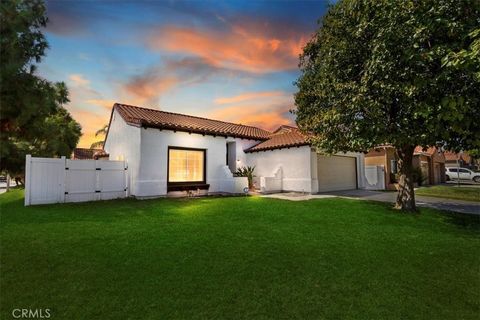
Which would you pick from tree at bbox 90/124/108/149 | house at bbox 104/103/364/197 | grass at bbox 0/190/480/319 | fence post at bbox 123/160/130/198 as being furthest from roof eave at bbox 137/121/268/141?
tree at bbox 90/124/108/149

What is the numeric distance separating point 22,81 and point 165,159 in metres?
11.0

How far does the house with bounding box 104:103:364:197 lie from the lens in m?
13.1

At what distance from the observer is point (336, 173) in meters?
17.9

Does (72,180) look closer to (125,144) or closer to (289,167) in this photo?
(125,144)

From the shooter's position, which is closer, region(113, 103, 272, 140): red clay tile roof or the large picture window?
region(113, 103, 272, 140): red clay tile roof

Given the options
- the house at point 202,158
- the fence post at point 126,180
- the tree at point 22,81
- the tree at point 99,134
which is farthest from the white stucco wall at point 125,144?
the tree at point 99,134

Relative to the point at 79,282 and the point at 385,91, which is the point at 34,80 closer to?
the point at 79,282

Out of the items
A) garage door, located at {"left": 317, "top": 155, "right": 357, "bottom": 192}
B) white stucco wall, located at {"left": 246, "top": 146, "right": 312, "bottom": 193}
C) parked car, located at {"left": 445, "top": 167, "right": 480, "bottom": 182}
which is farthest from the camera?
parked car, located at {"left": 445, "top": 167, "right": 480, "bottom": 182}

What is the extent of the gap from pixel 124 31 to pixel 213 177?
9.28m

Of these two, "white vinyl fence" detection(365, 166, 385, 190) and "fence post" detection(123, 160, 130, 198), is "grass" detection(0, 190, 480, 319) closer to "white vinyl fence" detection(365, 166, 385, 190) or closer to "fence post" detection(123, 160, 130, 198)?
"fence post" detection(123, 160, 130, 198)

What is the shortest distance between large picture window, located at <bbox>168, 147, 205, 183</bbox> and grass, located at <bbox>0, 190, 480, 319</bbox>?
657 centimetres

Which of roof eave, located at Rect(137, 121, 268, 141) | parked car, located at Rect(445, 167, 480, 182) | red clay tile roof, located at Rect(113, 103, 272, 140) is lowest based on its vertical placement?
parked car, located at Rect(445, 167, 480, 182)

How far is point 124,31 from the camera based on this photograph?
9648 mm

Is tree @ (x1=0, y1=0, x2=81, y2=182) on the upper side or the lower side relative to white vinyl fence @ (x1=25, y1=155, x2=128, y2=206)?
upper
